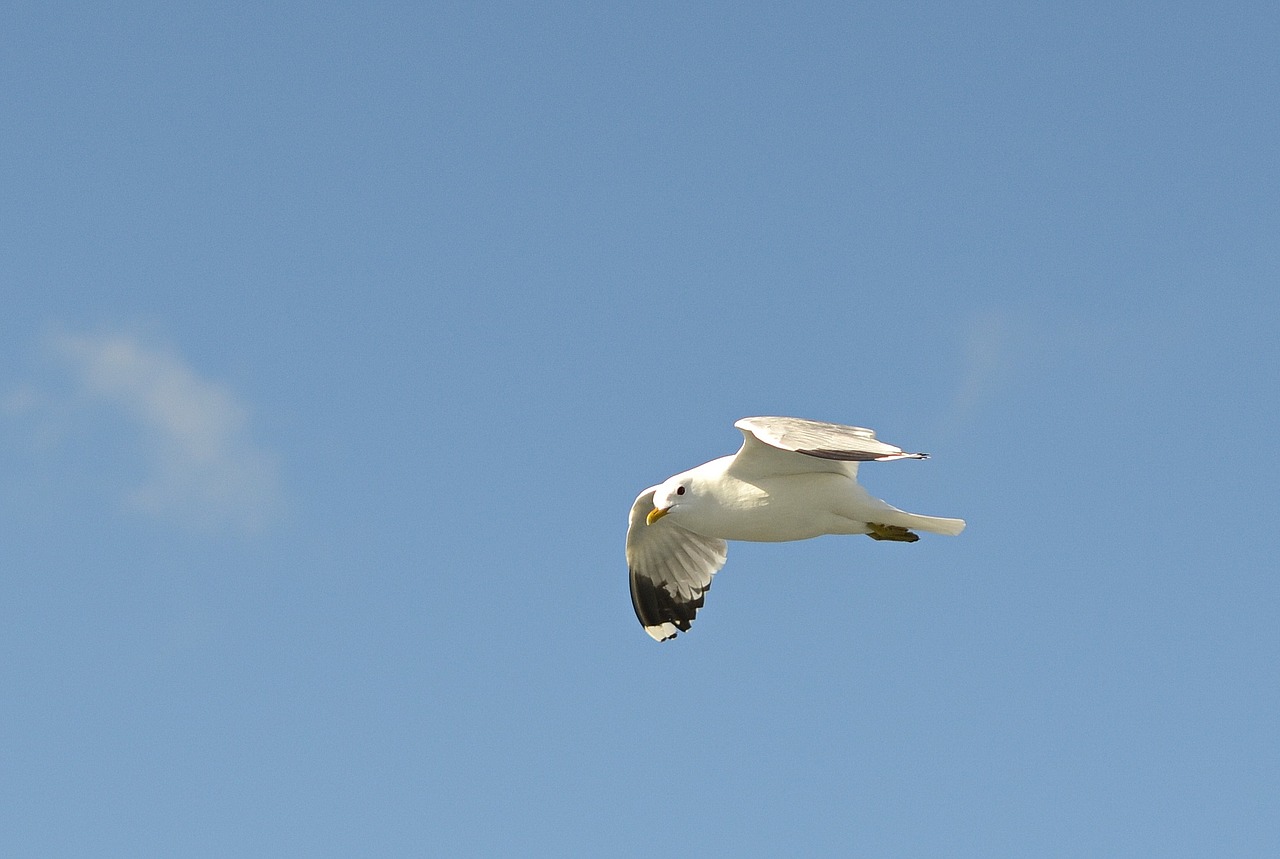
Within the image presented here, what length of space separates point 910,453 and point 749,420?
1527 millimetres

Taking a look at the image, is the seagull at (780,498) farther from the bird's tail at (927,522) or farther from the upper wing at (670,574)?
the upper wing at (670,574)

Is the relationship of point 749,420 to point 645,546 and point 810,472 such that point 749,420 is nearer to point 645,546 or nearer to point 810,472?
point 810,472

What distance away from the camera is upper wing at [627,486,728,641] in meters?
14.5

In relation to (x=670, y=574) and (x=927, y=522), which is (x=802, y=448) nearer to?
(x=927, y=522)

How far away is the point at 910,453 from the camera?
973 centimetres

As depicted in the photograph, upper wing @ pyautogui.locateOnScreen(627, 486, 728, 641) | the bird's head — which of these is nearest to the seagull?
the bird's head

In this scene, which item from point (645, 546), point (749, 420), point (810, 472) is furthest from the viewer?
point (645, 546)

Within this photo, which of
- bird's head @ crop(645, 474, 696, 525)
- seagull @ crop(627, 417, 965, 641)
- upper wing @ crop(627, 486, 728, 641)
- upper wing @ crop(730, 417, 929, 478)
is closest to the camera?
upper wing @ crop(730, 417, 929, 478)

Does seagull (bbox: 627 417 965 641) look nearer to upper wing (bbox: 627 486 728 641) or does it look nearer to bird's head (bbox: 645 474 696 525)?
bird's head (bbox: 645 474 696 525)

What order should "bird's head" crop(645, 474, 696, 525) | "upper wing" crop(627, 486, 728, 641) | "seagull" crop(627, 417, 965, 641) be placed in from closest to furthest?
1. "seagull" crop(627, 417, 965, 641)
2. "bird's head" crop(645, 474, 696, 525)
3. "upper wing" crop(627, 486, 728, 641)

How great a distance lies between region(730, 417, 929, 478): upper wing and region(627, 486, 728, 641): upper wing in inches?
115

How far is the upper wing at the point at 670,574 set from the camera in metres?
14.5

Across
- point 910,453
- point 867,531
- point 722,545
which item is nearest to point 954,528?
point 867,531

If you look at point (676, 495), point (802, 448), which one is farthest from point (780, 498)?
point (802, 448)
